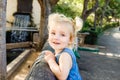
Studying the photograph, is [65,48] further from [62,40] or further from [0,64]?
[0,64]

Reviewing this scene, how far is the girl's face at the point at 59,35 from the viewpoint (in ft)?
5.98

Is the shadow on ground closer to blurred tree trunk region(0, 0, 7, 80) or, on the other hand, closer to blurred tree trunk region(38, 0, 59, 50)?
blurred tree trunk region(38, 0, 59, 50)

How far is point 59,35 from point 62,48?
97 mm

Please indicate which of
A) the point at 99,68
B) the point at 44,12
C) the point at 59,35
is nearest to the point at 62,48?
the point at 59,35

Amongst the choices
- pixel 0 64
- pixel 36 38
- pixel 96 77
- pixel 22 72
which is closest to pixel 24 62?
pixel 22 72

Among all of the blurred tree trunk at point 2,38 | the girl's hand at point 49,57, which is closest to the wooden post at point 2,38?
the blurred tree trunk at point 2,38

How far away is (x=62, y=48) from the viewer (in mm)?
1886

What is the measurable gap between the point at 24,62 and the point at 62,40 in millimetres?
9500

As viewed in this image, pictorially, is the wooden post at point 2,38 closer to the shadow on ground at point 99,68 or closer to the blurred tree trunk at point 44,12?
the shadow on ground at point 99,68

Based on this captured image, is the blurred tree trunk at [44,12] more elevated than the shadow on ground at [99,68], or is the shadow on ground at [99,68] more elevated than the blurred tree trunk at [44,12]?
the blurred tree trunk at [44,12]

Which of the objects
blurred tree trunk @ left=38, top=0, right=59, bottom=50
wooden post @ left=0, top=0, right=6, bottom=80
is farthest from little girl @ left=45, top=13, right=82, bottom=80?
blurred tree trunk @ left=38, top=0, right=59, bottom=50

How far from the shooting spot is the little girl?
70.4 inches

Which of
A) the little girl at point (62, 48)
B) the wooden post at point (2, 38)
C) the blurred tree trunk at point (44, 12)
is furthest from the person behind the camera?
the blurred tree trunk at point (44, 12)

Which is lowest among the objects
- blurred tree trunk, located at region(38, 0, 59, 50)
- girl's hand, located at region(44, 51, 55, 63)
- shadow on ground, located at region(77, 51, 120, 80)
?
shadow on ground, located at region(77, 51, 120, 80)
